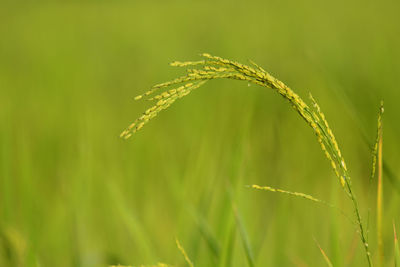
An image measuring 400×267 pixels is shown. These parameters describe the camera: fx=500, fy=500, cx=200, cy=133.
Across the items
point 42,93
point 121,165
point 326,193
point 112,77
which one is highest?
point 112,77

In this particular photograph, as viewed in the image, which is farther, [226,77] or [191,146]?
[191,146]

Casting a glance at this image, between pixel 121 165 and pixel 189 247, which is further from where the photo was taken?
pixel 121 165

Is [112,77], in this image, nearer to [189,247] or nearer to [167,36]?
[167,36]

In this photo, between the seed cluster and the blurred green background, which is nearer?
the seed cluster

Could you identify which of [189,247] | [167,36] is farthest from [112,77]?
[189,247]

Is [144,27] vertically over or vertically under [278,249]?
over

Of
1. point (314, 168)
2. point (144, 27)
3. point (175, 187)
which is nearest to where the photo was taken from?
point (175, 187)

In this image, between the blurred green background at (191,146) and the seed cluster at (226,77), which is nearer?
the seed cluster at (226,77)

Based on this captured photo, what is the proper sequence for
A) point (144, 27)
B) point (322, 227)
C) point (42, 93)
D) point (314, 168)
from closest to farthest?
point (322, 227) → point (314, 168) → point (42, 93) → point (144, 27)
